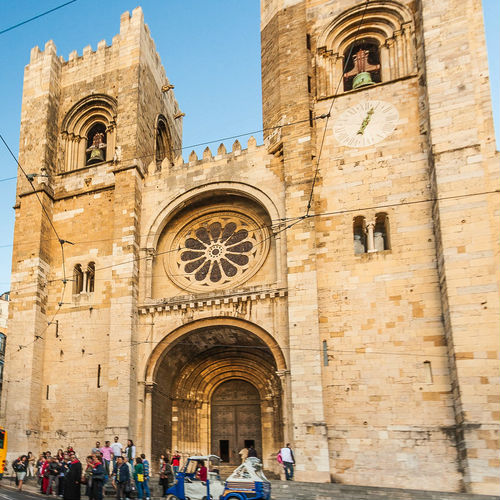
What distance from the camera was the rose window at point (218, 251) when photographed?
749 inches

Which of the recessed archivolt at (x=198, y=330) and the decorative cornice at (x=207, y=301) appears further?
the recessed archivolt at (x=198, y=330)

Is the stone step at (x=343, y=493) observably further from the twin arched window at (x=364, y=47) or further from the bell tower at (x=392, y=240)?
the twin arched window at (x=364, y=47)

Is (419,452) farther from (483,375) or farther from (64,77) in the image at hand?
(64,77)

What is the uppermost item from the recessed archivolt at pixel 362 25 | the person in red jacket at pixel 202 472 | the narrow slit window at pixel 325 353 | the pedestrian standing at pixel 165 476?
the recessed archivolt at pixel 362 25

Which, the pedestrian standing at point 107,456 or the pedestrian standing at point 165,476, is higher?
the pedestrian standing at point 107,456

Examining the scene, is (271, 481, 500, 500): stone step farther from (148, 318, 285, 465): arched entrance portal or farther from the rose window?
the rose window

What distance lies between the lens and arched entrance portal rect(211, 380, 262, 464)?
768 inches

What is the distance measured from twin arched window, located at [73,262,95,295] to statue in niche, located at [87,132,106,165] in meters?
4.34

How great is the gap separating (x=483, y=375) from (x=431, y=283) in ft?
9.27

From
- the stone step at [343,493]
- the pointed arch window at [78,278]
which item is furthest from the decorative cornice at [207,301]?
the stone step at [343,493]

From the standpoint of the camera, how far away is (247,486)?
11.5 m

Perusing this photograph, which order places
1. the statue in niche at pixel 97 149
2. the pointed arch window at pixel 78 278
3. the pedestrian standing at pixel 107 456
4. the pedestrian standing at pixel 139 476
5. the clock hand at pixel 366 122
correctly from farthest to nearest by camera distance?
1. the statue in niche at pixel 97 149
2. the pointed arch window at pixel 78 278
3. the clock hand at pixel 366 122
4. the pedestrian standing at pixel 107 456
5. the pedestrian standing at pixel 139 476

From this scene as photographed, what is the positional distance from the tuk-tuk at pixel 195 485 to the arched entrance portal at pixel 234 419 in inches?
269

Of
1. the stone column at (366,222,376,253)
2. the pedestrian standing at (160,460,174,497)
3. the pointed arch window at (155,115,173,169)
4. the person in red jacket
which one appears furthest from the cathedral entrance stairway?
the pointed arch window at (155,115,173,169)
